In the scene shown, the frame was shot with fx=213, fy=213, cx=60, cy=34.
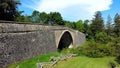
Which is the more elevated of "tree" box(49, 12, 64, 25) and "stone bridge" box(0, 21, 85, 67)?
"tree" box(49, 12, 64, 25)

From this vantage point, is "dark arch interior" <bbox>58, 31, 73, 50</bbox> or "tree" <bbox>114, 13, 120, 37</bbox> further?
"tree" <bbox>114, 13, 120, 37</bbox>

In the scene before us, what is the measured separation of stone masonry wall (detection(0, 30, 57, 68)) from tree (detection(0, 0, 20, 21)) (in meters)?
12.3

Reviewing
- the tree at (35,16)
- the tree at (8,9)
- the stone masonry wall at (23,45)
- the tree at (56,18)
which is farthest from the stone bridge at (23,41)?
the tree at (35,16)

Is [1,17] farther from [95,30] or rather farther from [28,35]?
[95,30]

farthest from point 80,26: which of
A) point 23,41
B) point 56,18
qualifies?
point 23,41

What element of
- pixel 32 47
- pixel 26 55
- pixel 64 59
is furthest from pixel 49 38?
pixel 26 55

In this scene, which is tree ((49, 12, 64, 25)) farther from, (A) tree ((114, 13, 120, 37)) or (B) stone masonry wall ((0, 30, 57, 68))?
(B) stone masonry wall ((0, 30, 57, 68))

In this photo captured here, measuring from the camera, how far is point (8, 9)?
43469 mm

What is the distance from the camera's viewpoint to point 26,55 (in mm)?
24656

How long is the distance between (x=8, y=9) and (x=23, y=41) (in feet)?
69.6

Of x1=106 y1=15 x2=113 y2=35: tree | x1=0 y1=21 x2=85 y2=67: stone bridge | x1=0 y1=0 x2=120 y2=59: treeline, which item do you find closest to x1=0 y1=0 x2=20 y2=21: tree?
x1=0 y1=0 x2=120 y2=59: treeline

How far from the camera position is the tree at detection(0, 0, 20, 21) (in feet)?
133

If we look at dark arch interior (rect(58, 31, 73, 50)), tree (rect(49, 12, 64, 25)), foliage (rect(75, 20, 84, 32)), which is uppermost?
tree (rect(49, 12, 64, 25))

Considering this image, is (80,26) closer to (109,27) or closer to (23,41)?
(109,27)
